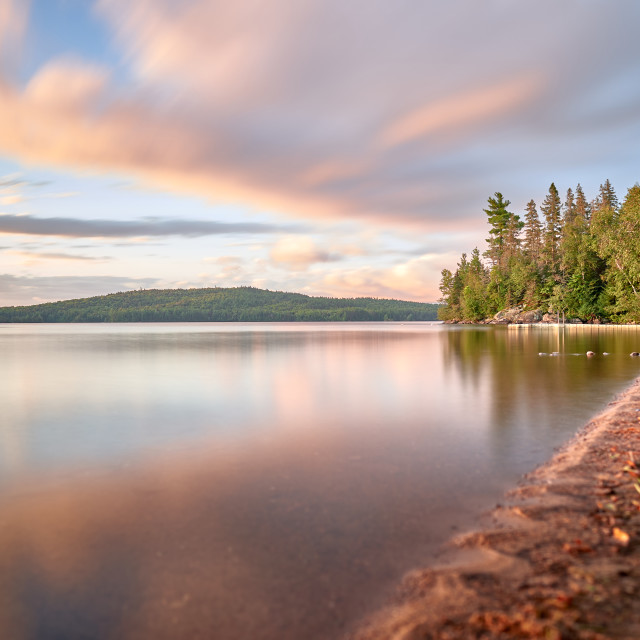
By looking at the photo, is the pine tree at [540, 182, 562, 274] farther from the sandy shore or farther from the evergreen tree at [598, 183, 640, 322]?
the sandy shore

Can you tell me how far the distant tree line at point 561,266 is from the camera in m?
76.9

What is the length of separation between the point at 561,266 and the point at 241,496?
4181 inches

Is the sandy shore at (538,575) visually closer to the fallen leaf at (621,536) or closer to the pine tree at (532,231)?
the fallen leaf at (621,536)

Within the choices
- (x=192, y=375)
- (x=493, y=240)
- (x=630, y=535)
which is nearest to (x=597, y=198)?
(x=493, y=240)

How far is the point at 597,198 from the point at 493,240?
36.0 m

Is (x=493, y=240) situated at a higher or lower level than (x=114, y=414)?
higher

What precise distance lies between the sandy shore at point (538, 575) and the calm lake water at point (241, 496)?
1.13 ft

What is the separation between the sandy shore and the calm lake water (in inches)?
13.6

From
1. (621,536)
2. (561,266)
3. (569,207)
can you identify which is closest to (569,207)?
(569,207)

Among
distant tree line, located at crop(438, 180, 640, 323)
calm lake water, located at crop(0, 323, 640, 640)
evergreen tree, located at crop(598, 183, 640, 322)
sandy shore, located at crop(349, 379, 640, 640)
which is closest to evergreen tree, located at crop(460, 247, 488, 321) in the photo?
distant tree line, located at crop(438, 180, 640, 323)

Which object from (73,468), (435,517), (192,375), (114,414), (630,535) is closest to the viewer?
(630,535)

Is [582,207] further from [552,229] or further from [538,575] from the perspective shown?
[538,575]

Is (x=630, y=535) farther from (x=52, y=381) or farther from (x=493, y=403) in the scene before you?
(x=52, y=381)

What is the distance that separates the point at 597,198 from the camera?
149m
